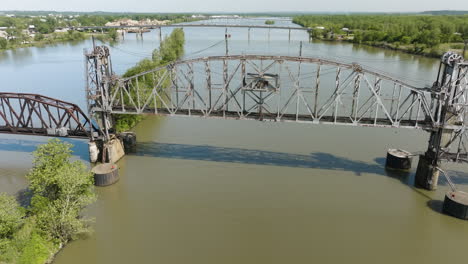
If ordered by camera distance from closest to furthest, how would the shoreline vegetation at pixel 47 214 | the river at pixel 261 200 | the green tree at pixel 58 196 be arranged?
the shoreline vegetation at pixel 47 214, the green tree at pixel 58 196, the river at pixel 261 200

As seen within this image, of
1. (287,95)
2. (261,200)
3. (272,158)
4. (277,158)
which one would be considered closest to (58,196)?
(261,200)

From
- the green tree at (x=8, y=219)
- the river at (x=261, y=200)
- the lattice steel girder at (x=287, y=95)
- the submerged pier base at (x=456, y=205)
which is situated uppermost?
the lattice steel girder at (x=287, y=95)

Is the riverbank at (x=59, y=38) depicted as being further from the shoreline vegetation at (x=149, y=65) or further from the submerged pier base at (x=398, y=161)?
the submerged pier base at (x=398, y=161)

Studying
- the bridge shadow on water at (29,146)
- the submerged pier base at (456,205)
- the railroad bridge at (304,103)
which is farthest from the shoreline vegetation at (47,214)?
the submerged pier base at (456,205)

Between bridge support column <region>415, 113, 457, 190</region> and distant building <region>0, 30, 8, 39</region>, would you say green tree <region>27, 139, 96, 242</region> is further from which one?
distant building <region>0, 30, 8, 39</region>

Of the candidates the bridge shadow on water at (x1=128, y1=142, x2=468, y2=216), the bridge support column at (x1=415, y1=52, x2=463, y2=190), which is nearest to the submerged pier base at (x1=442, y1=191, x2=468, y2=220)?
the bridge support column at (x1=415, y1=52, x2=463, y2=190)

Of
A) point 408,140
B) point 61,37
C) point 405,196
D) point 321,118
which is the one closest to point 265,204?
point 321,118

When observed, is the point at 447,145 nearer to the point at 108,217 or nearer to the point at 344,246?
the point at 344,246
